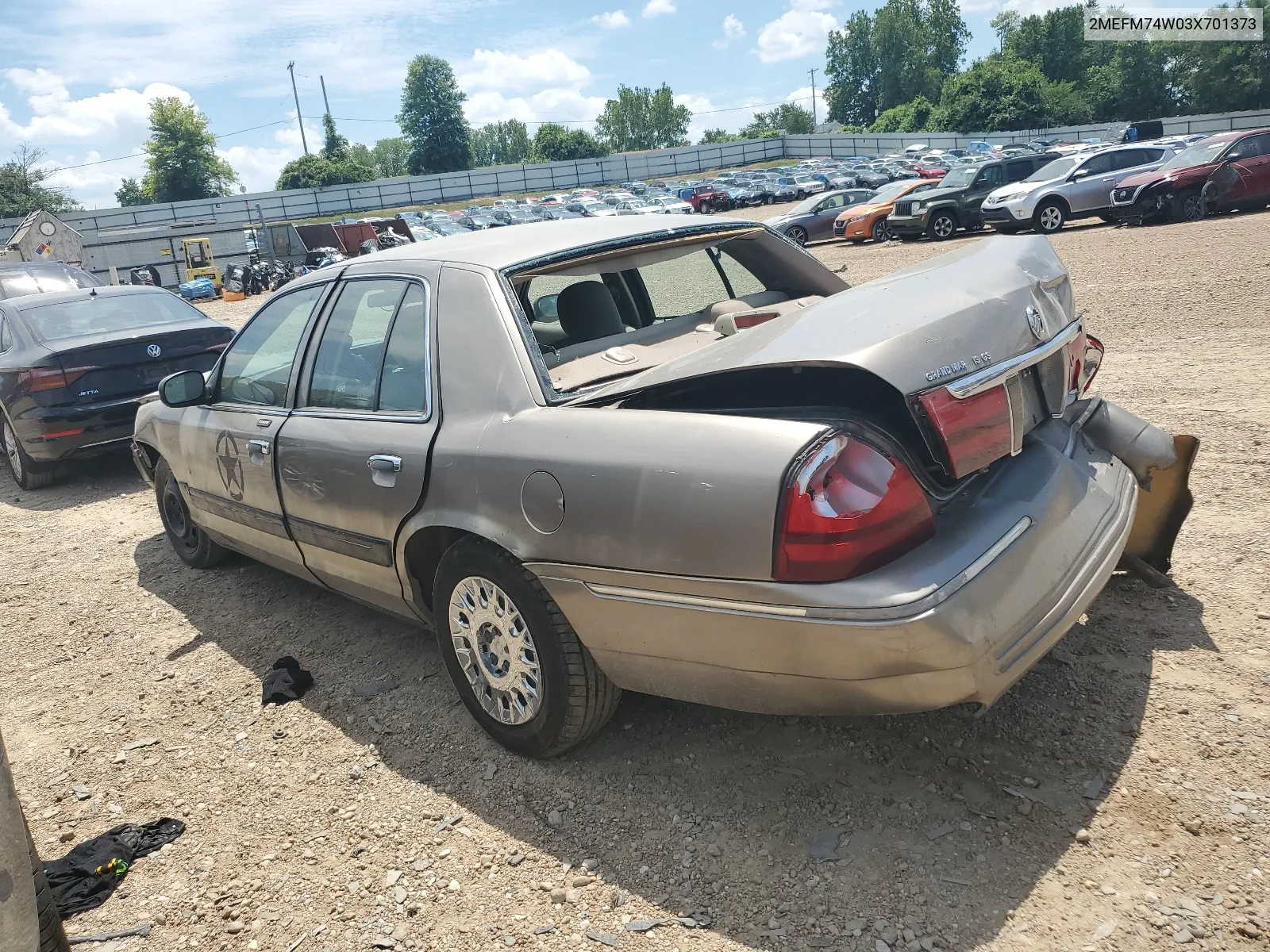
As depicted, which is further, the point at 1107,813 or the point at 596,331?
the point at 596,331

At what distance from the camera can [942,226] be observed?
69.2 feet

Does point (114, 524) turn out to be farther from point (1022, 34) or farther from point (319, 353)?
point (1022, 34)

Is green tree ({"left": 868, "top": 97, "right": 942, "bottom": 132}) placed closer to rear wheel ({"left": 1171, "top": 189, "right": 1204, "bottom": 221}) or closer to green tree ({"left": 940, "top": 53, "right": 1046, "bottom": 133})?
green tree ({"left": 940, "top": 53, "right": 1046, "bottom": 133})

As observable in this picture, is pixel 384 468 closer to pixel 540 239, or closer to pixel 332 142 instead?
pixel 540 239

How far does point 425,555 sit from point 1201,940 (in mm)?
2467

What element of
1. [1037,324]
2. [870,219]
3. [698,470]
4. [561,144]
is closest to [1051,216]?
[870,219]

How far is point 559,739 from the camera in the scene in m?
3.02

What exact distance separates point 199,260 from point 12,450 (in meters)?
31.2

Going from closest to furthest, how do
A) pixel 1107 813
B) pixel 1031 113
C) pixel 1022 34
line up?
pixel 1107 813 → pixel 1031 113 → pixel 1022 34

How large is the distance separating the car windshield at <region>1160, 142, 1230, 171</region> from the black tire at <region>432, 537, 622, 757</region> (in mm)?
18591

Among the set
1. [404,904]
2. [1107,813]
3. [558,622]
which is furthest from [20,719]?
[1107,813]

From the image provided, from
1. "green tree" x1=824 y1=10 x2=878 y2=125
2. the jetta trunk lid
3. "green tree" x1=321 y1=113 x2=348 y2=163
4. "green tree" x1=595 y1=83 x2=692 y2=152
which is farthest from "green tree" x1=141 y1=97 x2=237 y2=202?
the jetta trunk lid

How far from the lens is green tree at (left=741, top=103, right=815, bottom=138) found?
129m

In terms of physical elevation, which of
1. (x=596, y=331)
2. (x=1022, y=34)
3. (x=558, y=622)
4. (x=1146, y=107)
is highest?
(x=1022, y=34)
